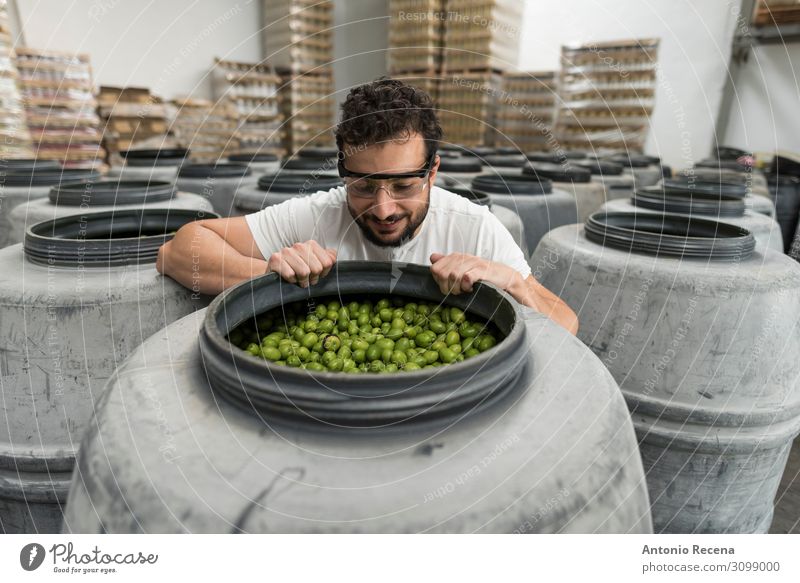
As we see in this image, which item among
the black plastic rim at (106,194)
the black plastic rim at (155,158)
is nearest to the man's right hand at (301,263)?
the black plastic rim at (106,194)

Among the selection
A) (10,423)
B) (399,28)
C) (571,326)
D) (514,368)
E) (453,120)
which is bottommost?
(10,423)

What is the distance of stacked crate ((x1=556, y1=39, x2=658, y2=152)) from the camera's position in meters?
7.91

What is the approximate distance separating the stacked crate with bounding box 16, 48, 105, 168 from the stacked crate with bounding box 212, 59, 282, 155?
198 centimetres

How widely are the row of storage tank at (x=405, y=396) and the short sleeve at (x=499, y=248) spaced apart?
29 cm

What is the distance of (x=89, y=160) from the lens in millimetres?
7027

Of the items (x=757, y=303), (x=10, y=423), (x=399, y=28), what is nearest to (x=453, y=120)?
(x=399, y=28)

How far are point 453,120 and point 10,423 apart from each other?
24.6 feet

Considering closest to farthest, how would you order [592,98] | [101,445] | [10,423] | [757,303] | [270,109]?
1. [101,445]
2. [10,423]
3. [757,303]
4. [592,98]
5. [270,109]

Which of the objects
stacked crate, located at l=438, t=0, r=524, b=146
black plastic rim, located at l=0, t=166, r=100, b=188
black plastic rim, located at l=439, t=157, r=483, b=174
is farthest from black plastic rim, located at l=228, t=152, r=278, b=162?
stacked crate, located at l=438, t=0, r=524, b=146

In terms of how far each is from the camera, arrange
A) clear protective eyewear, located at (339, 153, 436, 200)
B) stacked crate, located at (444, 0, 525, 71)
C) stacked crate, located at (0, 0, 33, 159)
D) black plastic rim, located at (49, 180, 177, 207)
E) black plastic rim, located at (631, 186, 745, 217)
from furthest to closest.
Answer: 1. stacked crate, located at (444, 0, 525, 71)
2. stacked crate, located at (0, 0, 33, 159)
3. black plastic rim, located at (631, 186, 745, 217)
4. black plastic rim, located at (49, 180, 177, 207)
5. clear protective eyewear, located at (339, 153, 436, 200)

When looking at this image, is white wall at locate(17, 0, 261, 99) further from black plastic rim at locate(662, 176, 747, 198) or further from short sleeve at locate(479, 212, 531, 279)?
short sleeve at locate(479, 212, 531, 279)

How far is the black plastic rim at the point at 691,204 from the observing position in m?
3.00

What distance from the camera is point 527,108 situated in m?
8.18
